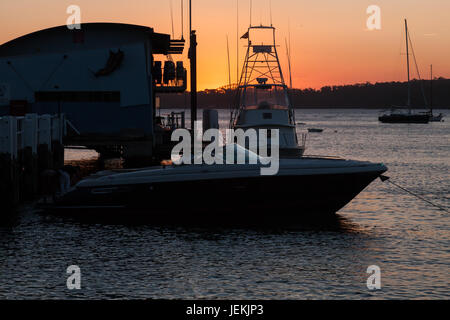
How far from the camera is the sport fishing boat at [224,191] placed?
21.6 m

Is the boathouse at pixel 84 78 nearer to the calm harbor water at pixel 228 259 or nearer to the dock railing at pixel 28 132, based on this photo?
the dock railing at pixel 28 132

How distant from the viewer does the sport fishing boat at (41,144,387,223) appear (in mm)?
21594

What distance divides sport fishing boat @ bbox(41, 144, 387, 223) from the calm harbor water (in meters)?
0.66

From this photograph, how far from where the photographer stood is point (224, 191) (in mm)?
21938

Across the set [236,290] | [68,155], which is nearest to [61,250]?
[236,290]

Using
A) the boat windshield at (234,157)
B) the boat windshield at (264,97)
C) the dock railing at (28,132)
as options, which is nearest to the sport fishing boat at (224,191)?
the boat windshield at (234,157)

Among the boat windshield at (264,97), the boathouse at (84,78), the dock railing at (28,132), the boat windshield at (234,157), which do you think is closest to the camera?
the boat windshield at (234,157)

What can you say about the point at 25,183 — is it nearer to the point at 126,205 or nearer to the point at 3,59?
the point at 126,205

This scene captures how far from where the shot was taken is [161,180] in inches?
853

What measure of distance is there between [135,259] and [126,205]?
16.5 feet

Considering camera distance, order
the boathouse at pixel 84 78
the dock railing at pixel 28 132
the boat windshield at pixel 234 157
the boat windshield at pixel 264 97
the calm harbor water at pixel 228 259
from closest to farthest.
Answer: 1. the calm harbor water at pixel 228 259
2. the boat windshield at pixel 234 157
3. the dock railing at pixel 28 132
4. the boathouse at pixel 84 78
5. the boat windshield at pixel 264 97

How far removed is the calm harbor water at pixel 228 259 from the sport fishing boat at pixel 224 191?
2.18 feet

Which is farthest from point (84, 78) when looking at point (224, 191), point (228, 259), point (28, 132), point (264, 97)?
point (228, 259)

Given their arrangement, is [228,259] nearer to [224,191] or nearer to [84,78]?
[224,191]
